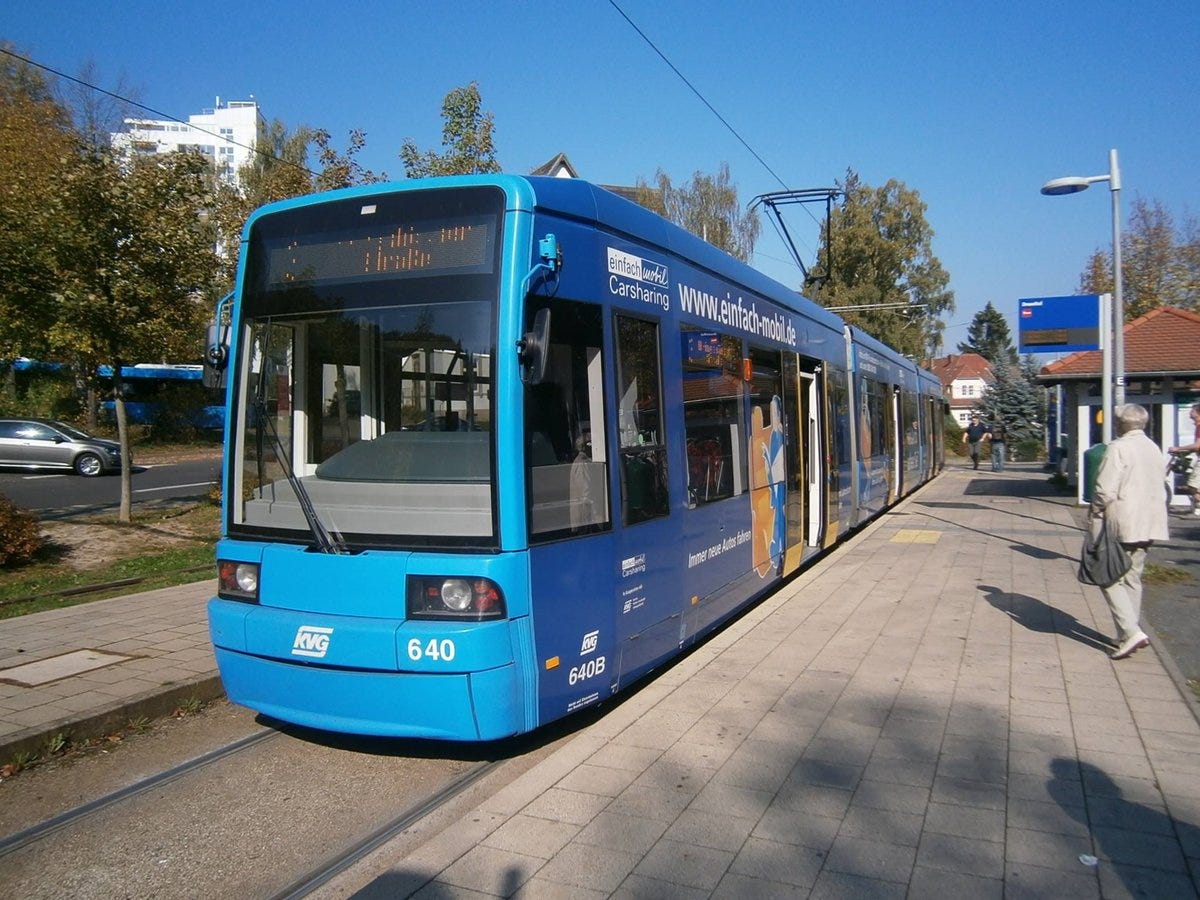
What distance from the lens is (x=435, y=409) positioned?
188 inches

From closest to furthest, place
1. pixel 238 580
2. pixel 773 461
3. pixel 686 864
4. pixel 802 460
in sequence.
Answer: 1. pixel 686 864
2. pixel 238 580
3. pixel 773 461
4. pixel 802 460

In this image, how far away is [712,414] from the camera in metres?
7.04

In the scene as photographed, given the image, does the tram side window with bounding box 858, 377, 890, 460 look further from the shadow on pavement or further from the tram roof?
A: the tram roof

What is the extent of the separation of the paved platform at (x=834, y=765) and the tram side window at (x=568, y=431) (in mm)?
1298

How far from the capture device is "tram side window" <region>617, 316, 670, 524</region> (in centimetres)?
542

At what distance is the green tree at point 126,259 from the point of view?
12586mm

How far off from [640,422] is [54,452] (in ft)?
84.8

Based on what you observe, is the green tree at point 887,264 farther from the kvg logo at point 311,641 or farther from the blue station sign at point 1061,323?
the kvg logo at point 311,641

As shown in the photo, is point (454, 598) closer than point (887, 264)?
Yes

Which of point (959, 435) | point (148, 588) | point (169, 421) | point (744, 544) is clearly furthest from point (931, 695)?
point (959, 435)

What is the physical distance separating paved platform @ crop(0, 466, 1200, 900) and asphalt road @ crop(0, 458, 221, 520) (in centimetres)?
1095

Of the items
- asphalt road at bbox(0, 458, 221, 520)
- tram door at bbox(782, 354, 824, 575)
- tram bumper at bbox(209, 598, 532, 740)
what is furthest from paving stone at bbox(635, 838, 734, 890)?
asphalt road at bbox(0, 458, 221, 520)

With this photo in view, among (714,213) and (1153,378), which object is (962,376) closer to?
(714,213)

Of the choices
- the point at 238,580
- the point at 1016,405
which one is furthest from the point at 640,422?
the point at 1016,405
